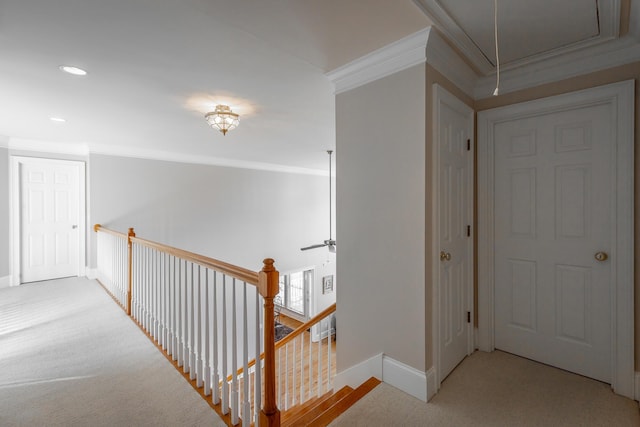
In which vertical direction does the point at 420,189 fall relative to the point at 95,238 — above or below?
above

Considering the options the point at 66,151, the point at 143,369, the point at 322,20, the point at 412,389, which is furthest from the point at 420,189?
the point at 66,151

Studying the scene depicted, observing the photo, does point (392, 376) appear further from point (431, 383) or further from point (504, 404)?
point (504, 404)

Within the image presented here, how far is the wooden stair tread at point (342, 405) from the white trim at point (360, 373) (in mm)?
51

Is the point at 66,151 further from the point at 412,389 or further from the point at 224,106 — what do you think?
the point at 412,389

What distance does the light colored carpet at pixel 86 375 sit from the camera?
184cm

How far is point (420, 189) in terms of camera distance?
1864 mm

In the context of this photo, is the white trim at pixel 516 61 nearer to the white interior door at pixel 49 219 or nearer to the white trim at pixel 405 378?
the white trim at pixel 405 378

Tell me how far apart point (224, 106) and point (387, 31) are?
1769 millimetres

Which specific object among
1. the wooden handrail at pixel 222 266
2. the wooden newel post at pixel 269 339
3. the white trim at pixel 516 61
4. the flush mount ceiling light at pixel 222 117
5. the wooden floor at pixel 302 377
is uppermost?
the white trim at pixel 516 61

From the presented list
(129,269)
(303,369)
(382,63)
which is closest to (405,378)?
(382,63)

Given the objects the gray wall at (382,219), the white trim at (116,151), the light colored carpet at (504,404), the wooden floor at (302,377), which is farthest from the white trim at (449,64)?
the white trim at (116,151)

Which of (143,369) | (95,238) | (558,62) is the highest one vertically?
(558,62)

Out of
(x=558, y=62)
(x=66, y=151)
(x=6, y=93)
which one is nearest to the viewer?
(x=558, y=62)

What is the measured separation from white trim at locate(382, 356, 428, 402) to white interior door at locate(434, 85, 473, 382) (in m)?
0.19
